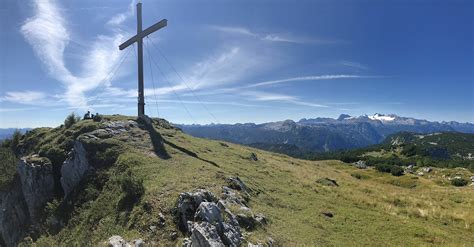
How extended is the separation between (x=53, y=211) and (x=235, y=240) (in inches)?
773

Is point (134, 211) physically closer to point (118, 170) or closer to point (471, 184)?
point (118, 170)

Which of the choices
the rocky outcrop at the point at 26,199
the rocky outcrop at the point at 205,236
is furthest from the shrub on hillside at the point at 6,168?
the rocky outcrop at the point at 205,236

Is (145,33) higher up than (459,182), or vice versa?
(145,33)

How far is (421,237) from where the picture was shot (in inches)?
895

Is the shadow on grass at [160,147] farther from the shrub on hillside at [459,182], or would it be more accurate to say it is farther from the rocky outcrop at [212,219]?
the shrub on hillside at [459,182]

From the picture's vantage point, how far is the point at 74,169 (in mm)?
31203

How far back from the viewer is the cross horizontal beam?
3478 centimetres

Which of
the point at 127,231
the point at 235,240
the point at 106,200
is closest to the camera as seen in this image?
the point at 235,240

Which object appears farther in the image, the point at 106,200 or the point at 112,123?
the point at 112,123

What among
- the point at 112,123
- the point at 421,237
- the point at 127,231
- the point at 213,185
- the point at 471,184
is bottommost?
the point at 471,184

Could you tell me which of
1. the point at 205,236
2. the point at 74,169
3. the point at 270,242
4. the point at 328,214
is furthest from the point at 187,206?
the point at 74,169

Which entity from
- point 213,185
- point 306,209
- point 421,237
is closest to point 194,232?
point 213,185

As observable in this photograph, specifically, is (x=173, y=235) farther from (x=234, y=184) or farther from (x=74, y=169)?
(x=74, y=169)

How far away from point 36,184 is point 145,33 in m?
20.5
